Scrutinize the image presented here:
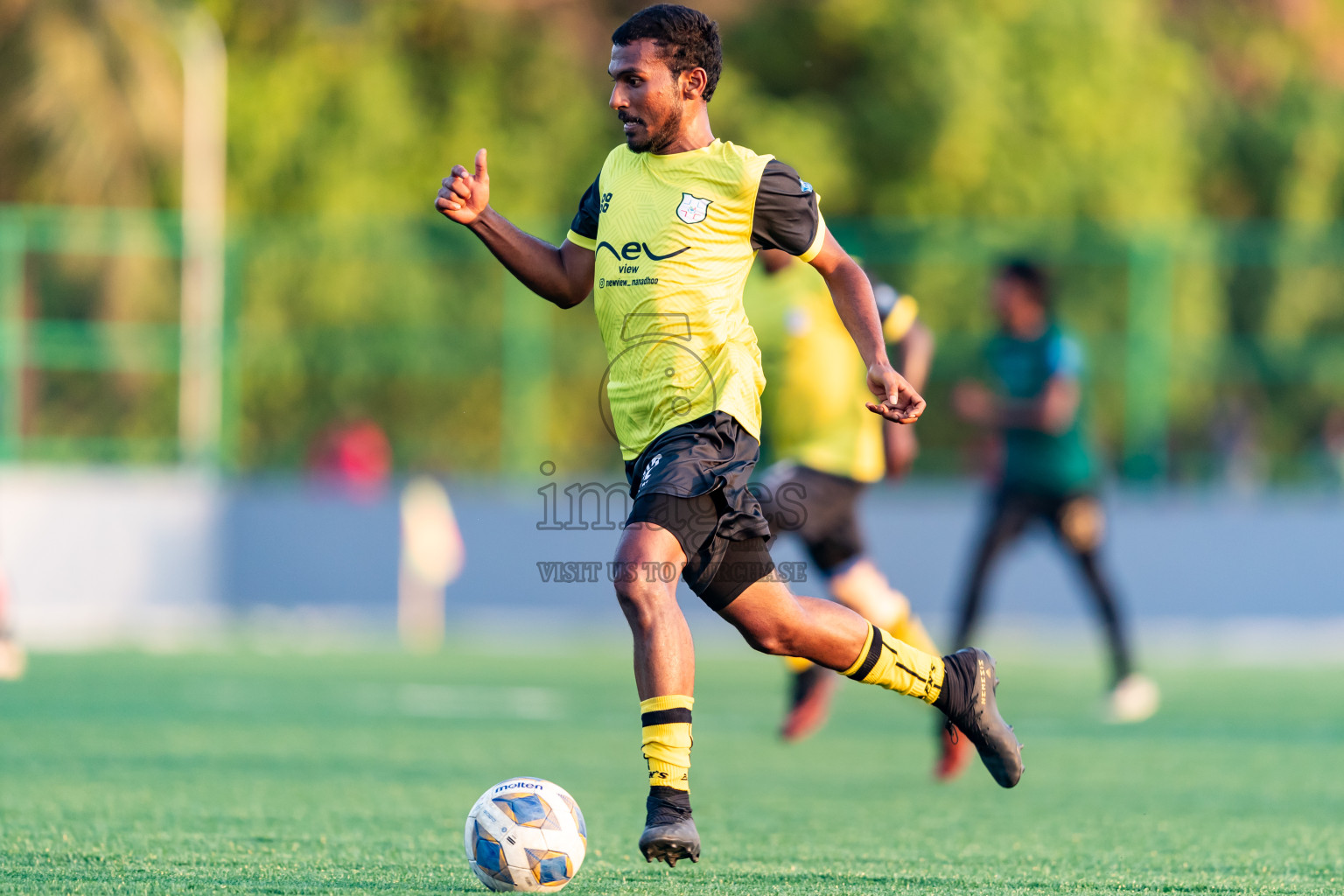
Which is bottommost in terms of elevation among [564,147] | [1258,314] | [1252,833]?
[1252,833]

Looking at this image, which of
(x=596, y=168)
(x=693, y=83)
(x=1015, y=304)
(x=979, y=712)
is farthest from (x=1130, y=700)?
(x=596, y=168)

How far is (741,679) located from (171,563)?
6373mm

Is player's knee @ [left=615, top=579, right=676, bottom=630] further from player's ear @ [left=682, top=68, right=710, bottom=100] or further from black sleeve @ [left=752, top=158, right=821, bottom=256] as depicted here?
player's ear @ [left=682, top=68, right=710, bottom=100]

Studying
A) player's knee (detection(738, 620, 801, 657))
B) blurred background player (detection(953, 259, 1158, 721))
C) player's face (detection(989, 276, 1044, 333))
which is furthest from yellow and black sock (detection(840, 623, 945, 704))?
player's face (detection(989, 276, 1044, 333))

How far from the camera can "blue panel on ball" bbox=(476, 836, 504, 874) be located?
4.71 m

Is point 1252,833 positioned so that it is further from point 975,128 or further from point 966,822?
point 975,128

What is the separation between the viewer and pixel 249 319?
18078mm

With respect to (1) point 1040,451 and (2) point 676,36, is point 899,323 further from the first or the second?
(2) point 676,36

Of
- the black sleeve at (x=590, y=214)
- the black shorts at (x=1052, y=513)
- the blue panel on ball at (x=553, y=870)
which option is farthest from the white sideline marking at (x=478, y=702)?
the blue panel on ball at (x=553, y=870)

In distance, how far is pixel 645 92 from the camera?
5082 millimetres

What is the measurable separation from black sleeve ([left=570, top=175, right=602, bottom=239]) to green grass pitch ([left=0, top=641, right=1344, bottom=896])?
1.78 meters

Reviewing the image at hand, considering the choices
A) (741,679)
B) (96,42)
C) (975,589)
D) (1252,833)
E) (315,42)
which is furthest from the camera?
(315,42)

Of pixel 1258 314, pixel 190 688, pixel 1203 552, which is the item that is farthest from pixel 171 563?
pixel 1258 314

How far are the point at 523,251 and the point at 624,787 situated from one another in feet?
8.31
